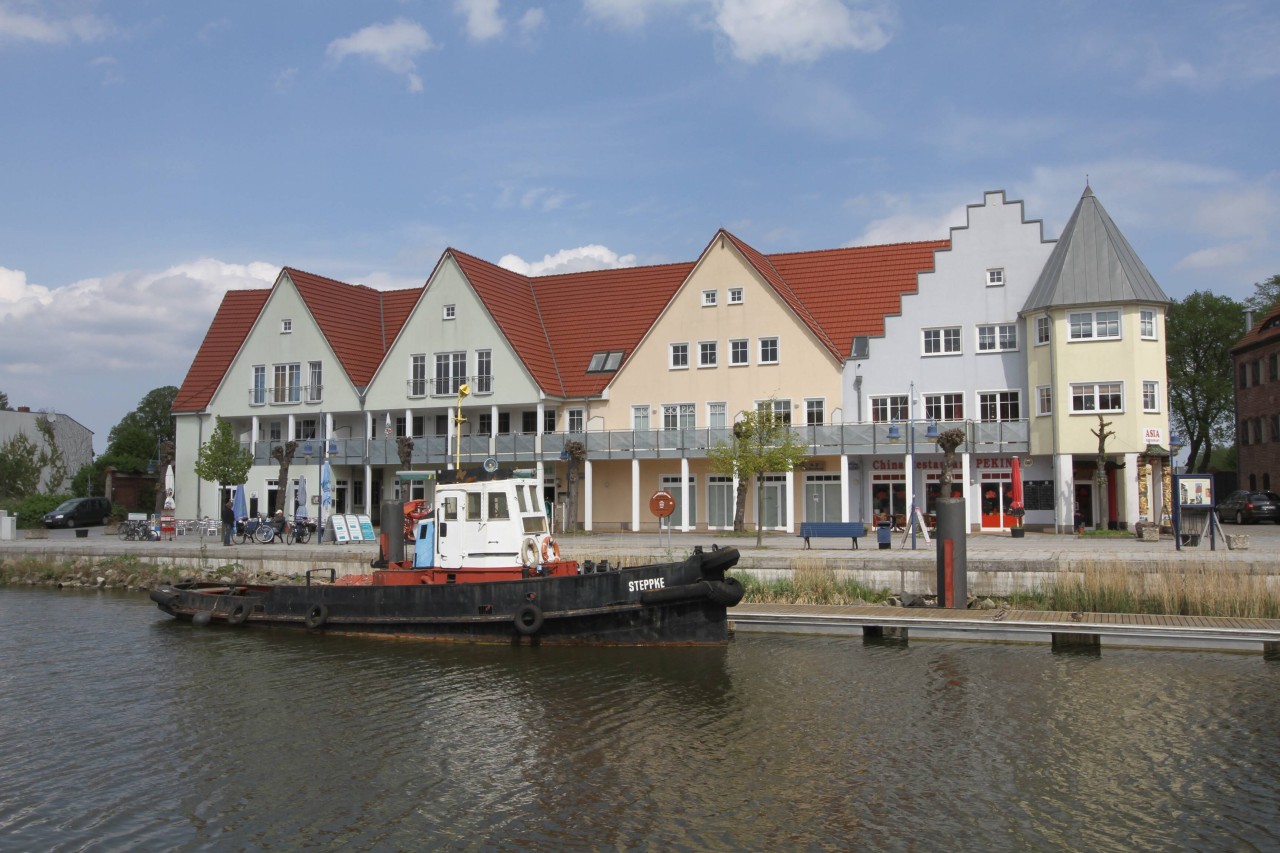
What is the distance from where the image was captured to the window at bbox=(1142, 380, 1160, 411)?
4138 centimetres

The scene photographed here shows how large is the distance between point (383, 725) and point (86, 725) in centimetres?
415

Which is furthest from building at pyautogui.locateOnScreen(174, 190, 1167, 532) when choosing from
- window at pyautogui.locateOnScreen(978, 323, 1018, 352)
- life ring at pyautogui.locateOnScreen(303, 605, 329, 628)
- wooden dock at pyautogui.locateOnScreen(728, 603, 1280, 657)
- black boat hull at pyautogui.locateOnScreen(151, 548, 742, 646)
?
black boat hull at pyautogui.locateOnScreen(151, 548, 742, 646)

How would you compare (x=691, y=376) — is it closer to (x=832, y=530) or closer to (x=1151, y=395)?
(x=832, y=530)

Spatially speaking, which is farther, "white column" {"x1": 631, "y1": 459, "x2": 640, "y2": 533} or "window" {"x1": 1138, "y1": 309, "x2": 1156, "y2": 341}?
"white column" {"x1": 631, "y1": 459, "x2": 640, "y2": 533}

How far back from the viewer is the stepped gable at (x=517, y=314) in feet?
168

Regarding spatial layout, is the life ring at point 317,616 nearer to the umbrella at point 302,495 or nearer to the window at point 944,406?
the umbrella at point 302,495

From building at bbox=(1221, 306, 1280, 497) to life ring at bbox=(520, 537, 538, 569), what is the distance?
48.9 meters

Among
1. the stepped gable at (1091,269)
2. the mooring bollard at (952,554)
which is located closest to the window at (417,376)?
the stepped gable at (1091,269)

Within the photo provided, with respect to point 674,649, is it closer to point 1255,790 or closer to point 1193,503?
point 1255,790

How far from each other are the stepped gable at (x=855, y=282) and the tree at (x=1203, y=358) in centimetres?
3294

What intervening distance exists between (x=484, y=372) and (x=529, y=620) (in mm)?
30565

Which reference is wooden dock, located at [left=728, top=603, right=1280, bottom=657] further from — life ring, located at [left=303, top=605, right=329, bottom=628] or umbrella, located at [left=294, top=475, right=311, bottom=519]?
umbrella, located at [left=294, top=475, right=311, bottom=519]

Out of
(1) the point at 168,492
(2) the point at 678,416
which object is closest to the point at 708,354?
(2) the point at 678,416

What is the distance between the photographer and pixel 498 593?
22.5m
